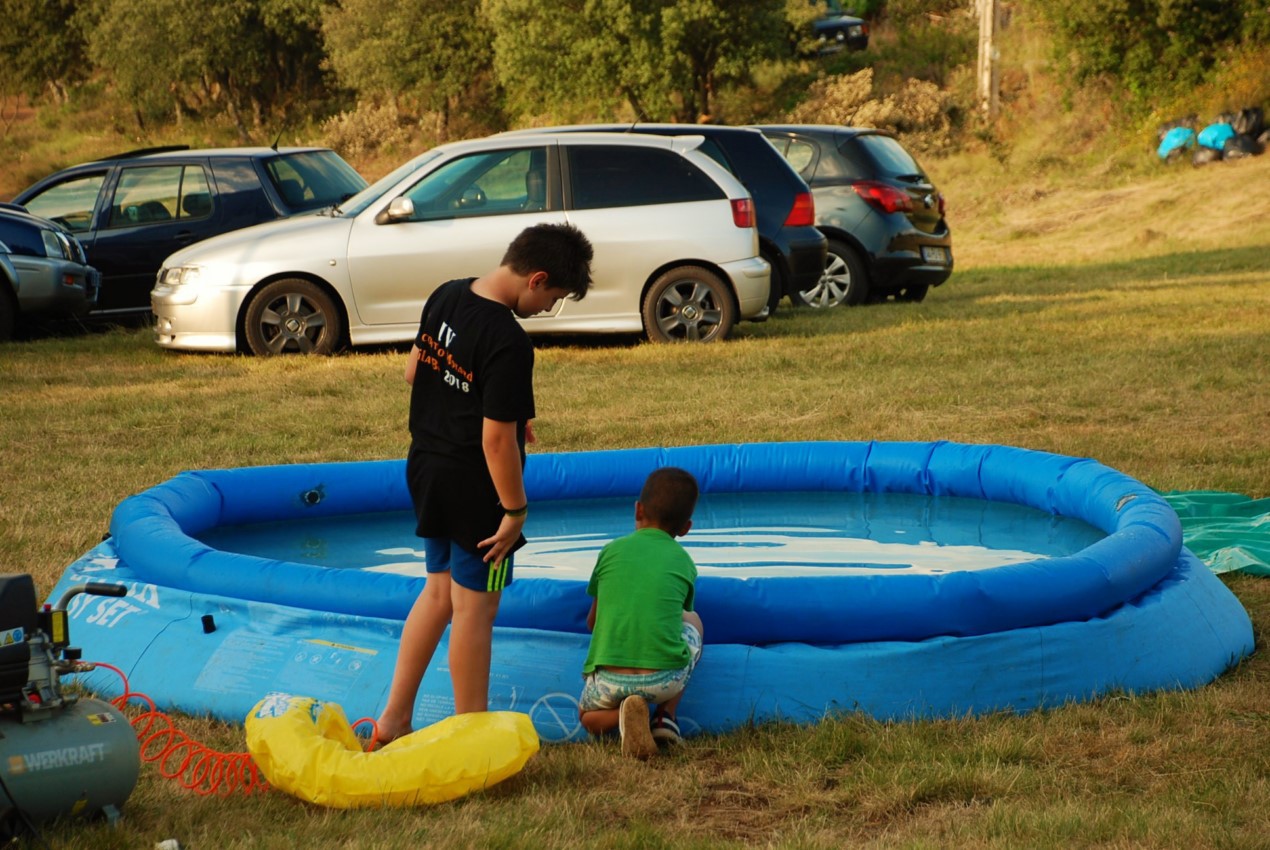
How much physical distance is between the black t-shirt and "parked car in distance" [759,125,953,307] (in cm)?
1113

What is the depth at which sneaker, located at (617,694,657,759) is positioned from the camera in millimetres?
3963

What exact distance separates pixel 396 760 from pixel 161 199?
1144cm

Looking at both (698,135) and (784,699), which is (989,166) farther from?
(784,699)

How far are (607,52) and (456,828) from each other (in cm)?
3609

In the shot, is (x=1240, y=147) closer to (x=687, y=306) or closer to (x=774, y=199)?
(x=774, y=199)

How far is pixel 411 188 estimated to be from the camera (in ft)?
38.9

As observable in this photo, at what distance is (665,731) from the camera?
407 cm

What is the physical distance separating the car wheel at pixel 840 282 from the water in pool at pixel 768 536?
8.06 meters

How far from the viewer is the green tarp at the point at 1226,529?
584 centimetres

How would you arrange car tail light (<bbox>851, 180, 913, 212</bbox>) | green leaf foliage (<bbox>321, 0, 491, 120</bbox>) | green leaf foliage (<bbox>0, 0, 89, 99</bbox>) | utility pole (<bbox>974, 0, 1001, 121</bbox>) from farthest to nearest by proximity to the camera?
1. green leaf foliage (<bbox>0, 0, 89, 99</bbox>)
2. green leaf foliage (<bbox>321, 0, 491, 120</bbox>)
3. utility pole (<bbox>974, 0, 1001, 121</bbox>)
4. car tail light (<bbox>851, 180, 913, 212</bbox>)

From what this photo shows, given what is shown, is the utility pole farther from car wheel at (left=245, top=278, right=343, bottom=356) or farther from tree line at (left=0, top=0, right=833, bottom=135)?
car wheel at (left=245, top=278, right=343, bottom=356)

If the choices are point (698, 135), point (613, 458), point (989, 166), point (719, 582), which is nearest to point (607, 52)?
point (989, 166)

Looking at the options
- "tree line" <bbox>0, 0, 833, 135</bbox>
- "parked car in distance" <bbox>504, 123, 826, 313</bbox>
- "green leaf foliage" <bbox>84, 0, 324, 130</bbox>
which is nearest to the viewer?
"parked car in distance" <bbox>504, 123, 826, 313</bbox>

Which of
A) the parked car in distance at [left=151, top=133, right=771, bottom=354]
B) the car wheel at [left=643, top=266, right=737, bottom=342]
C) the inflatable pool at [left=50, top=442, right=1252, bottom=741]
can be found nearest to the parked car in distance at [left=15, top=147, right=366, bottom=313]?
the parked car in distance at [left=151, top=133, right=771, bottom=354]
